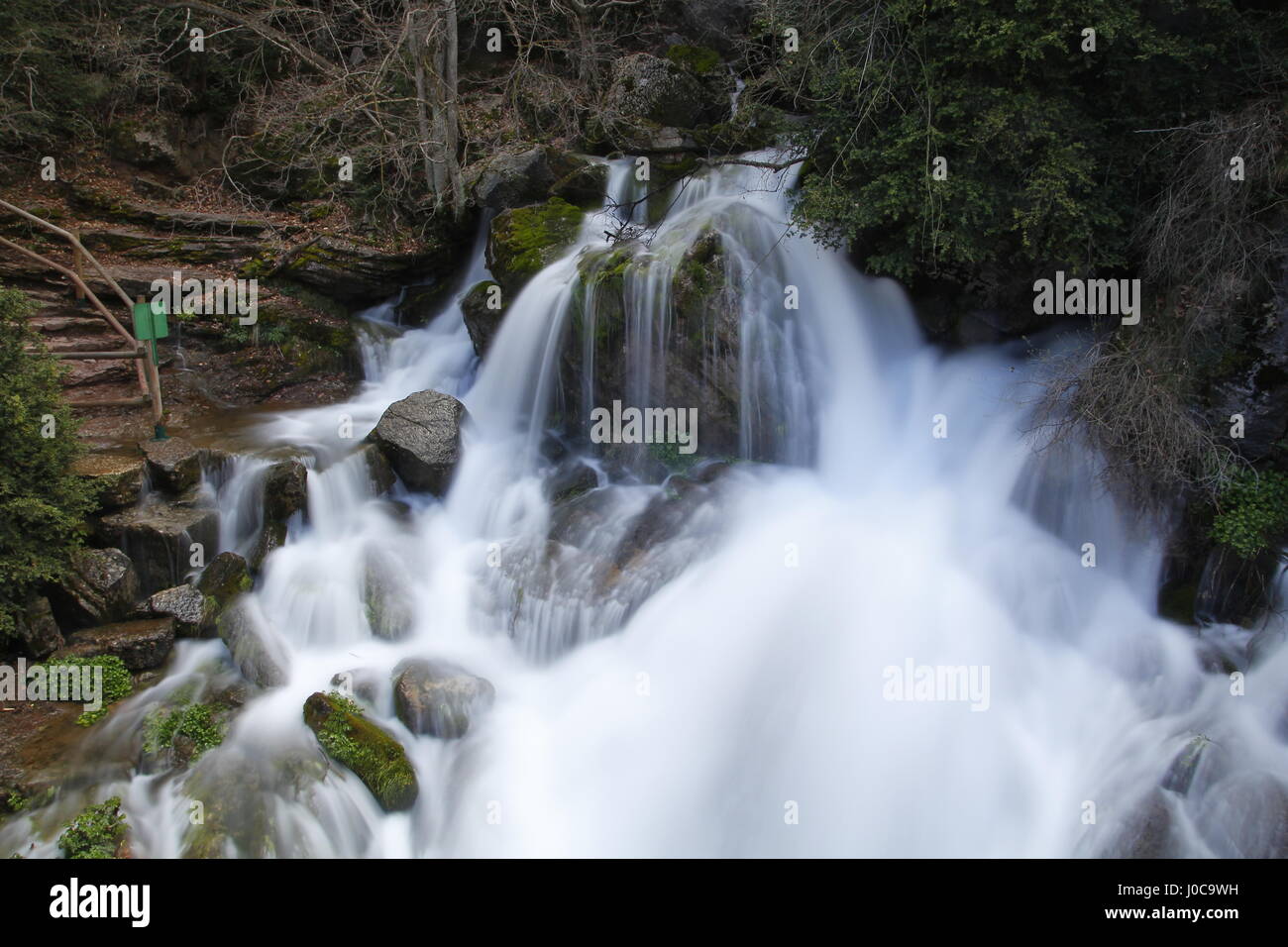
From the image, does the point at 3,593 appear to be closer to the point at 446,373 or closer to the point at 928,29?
the point at 446,373

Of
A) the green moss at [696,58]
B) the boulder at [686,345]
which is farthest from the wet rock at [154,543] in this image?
the green moss at [696,58]

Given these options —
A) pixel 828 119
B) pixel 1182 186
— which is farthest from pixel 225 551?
pixel 1182 186

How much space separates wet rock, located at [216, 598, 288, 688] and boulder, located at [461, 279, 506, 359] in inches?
172

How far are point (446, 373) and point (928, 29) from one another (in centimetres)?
706

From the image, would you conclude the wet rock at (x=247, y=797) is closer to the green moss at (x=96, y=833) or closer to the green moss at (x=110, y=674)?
the green moss at (x=96, y=833)

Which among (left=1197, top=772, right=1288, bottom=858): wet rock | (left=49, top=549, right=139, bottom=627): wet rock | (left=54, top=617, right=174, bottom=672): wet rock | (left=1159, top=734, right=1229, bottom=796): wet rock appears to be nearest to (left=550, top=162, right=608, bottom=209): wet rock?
(left=49, top=549, right=139, bottom=627): wet rock

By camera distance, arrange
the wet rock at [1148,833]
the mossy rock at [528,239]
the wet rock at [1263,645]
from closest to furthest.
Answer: the wet rock at [1148,833] → the wet rock at [1263,645] → the mossy rock at [528,239]

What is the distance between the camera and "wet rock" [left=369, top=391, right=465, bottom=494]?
370 inches

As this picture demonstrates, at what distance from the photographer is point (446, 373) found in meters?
11.6

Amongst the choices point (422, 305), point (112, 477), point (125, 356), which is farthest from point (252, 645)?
point (422, 305)

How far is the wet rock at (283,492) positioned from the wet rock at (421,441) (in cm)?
101

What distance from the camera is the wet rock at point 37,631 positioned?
24.2 ft

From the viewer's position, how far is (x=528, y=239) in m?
10.8

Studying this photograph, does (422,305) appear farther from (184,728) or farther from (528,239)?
(184,728)
